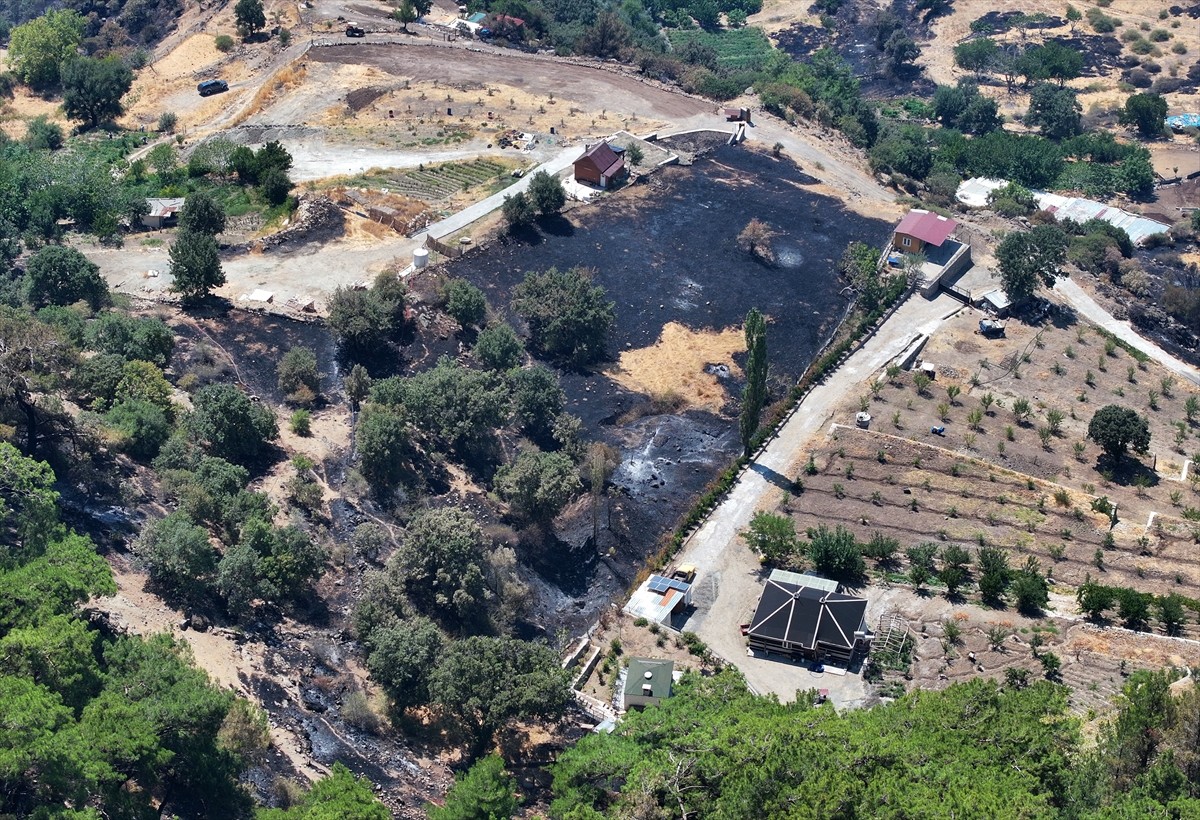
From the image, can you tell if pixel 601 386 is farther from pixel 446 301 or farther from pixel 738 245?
pixel 738 245

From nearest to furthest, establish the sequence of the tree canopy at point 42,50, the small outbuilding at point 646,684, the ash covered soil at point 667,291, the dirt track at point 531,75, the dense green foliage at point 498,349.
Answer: the small outbuilding at point 646,684 < the ash covered soil at point 667,291 < the dense green foliage at point 498,349 < the dirt track at point 531,75 < the tree canopy at point 42,50

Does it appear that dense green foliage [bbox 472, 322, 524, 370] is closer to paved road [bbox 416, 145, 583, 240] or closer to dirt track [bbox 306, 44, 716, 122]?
paved road [bbox 416, 145, 583, 240]

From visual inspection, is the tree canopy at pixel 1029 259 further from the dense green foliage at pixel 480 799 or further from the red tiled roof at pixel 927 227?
the dense green foliage at pixel 480 799

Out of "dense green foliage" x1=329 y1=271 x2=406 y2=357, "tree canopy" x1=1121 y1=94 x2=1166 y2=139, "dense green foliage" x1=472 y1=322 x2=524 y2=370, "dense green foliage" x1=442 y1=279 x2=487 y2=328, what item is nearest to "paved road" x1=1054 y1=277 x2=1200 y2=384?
"dense green foliage" x1=472 y1=322 x2=524 y2=370

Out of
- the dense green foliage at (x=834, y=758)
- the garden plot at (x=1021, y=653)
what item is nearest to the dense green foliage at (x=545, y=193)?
the garden plot at (x=1021, y=653)

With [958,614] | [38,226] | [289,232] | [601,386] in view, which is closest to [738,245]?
[601,386]

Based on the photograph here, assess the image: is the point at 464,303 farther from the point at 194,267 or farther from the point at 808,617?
the point at 808,617
